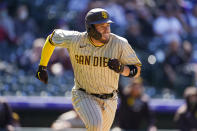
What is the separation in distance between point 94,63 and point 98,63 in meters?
0.04

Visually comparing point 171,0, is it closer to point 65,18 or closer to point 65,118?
point 65,18

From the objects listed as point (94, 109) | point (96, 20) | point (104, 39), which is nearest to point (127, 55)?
point (104, 39)

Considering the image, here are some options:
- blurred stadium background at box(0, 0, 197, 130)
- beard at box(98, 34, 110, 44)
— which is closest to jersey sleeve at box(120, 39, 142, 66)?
beard at box(98, 34, 110, 44)

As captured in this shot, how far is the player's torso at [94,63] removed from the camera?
4.95 metres

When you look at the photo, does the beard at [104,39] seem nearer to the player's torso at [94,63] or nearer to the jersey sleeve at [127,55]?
the player's torso at [94,63]

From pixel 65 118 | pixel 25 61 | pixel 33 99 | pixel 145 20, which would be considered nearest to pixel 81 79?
pixel 65 118

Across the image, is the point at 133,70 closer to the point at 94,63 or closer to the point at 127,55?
the point at 127,55

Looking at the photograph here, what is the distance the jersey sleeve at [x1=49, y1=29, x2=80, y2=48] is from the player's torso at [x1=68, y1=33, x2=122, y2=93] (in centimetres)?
6

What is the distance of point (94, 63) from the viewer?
495 cm

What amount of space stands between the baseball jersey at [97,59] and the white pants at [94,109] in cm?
10

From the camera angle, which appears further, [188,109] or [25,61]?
[25,61]

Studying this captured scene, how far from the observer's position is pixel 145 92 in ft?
27.6

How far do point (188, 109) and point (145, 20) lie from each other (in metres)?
2.72

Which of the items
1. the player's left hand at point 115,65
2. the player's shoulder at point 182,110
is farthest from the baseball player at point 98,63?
the player's shoulder at point 182,110
